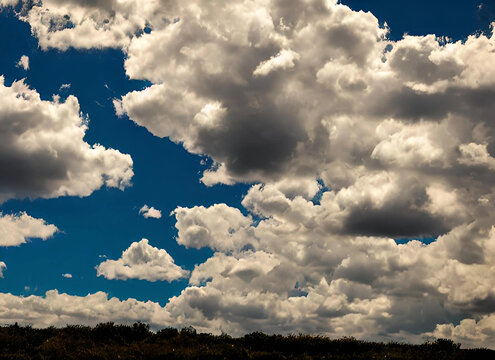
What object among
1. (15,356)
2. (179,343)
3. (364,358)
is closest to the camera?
(364,358)

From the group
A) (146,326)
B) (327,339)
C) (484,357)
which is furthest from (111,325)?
(484,357)

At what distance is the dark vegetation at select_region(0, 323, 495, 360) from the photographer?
72.7 feet

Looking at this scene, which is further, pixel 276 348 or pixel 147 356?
pixel 276 348

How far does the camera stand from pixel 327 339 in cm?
2528

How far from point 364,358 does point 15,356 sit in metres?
17.6

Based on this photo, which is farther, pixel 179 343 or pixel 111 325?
pixel 111 325

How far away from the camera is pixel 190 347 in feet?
81.4

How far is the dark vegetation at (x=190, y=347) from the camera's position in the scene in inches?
873

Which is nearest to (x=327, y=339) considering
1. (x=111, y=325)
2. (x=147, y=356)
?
(x=147, y=356)

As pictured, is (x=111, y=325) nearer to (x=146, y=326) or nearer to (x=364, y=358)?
(x=146, y=326)

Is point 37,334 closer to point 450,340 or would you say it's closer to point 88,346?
point 88,346

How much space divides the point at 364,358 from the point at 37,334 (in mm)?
21427

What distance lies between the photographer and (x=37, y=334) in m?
30.9

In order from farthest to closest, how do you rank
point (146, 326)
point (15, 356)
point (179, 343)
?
1. point (146, 326)
2. point (179, 343)
3. point (15, 356)
